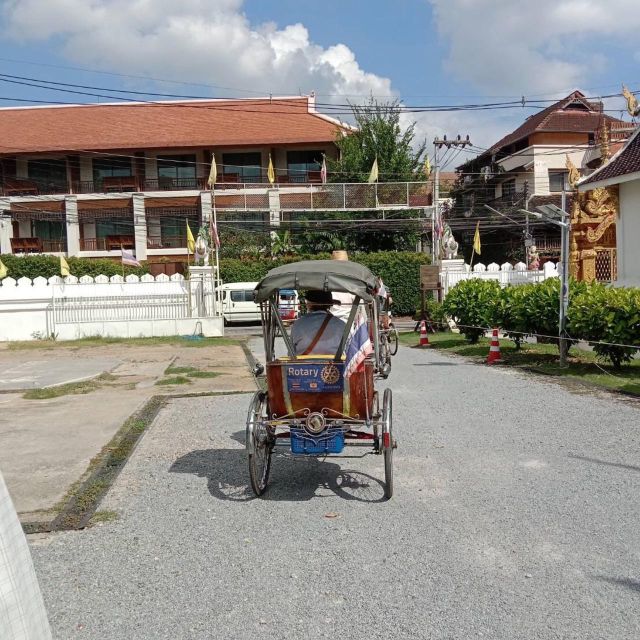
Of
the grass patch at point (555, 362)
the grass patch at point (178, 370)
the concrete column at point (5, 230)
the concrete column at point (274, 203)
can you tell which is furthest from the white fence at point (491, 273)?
the concrete column at point (5, 230)

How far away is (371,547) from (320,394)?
1.46 m

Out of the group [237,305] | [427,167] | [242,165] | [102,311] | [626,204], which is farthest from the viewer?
[242,165]

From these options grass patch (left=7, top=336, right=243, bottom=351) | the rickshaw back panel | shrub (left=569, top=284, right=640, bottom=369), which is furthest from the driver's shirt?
grass patch (left=7, top=336, right=243, bottom=351)

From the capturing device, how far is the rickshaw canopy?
586cm

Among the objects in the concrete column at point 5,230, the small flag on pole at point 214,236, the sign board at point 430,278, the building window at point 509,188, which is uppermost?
the building window at point 509,188

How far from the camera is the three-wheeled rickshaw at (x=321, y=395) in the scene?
5730 millimetres

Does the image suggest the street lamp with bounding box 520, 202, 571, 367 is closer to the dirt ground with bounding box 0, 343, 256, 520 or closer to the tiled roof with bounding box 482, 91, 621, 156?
the dirt ground with bounding box 0, 343, 256, 520

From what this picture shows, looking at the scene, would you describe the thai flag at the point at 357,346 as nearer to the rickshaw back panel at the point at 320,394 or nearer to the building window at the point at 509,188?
the rickshaw back panel at the point at 320,394

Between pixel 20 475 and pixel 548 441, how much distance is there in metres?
5.48

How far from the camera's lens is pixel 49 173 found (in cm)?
4384

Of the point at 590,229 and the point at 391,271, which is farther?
the point at 391,271

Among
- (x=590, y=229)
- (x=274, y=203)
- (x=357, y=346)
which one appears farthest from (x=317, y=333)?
(x=274, y=203)

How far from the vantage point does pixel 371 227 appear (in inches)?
1500

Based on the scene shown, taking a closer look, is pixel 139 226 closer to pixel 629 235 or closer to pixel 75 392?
pixel 629 235
